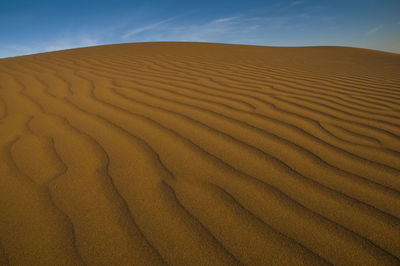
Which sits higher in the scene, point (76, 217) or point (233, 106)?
point (233, 106)

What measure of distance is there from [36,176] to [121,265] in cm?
74

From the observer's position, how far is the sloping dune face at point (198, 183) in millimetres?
841

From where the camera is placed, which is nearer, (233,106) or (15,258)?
(15,258)

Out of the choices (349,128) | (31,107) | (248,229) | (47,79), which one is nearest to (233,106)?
(349,128)

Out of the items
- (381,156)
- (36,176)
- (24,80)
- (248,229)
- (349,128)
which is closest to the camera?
(248,229)

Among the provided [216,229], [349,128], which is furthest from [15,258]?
[349,128]

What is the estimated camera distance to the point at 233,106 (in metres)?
2.13

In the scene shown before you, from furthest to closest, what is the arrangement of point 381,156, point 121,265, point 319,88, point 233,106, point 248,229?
1. point 319,88
2. point 233,106
3. point 381,156
4. point 248,229
5. point 121,265

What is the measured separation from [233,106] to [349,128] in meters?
0.93

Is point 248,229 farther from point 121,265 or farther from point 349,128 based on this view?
point 349,128

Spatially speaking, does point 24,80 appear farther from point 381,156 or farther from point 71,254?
point 381,156

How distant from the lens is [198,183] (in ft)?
3.76

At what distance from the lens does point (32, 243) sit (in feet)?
2.81

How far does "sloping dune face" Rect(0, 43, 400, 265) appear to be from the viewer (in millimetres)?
841
